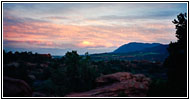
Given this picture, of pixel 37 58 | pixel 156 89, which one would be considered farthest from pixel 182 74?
pixel 37 58

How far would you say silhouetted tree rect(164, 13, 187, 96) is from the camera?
16.6 metres

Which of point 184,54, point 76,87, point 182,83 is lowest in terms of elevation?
point 76,87

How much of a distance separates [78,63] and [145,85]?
8.75 meters

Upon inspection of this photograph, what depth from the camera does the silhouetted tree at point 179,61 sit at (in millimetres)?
16641

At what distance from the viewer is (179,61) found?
1764 centimetres

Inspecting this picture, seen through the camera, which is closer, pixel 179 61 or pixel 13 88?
pixel 13 88

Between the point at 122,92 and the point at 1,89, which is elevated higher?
the point at 1,89

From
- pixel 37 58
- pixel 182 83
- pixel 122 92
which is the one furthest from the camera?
pixel 37 58

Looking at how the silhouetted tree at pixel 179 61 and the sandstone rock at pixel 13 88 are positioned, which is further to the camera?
the silhouetted tree at pixel 179 61

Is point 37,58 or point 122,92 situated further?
point 37,58

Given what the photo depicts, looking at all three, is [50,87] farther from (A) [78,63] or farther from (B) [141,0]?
(B) [141,0]

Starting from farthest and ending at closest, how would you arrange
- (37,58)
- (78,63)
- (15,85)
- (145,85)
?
1. (37,58)
2. (78,63)
3. (145,85)
4. (15,85)

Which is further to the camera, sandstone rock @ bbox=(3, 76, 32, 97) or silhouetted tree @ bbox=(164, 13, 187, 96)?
silhouetted tree @ bbox=(164, 13, 187, 96)

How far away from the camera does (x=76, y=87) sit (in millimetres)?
26844
